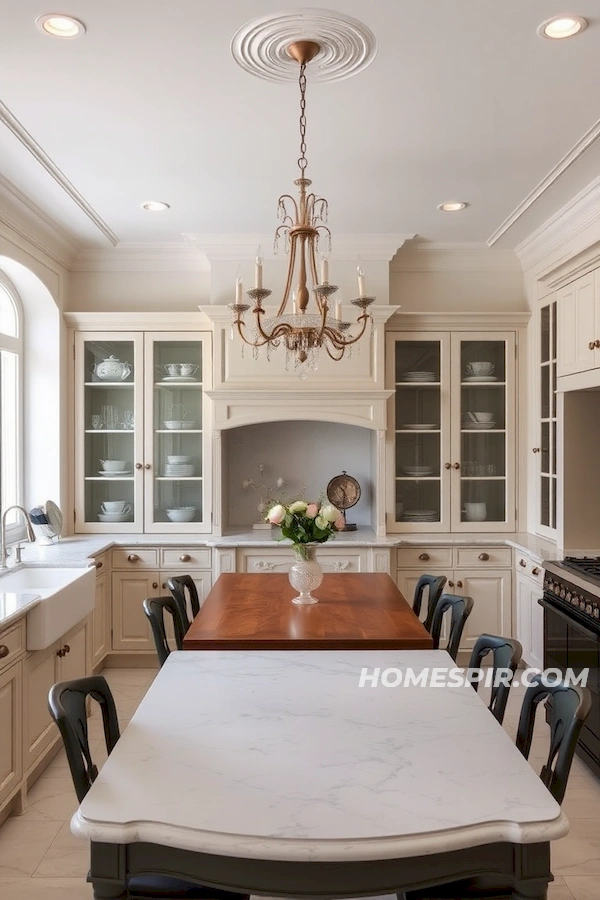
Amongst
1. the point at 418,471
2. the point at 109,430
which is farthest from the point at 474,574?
the point at 109,430

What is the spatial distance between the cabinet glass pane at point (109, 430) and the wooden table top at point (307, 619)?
1.43 meters

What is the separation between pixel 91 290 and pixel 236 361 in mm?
1226

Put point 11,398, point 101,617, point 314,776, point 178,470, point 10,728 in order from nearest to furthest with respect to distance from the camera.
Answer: point 314,776, point 10,728, point 101,617, point 11,398, point 178,470

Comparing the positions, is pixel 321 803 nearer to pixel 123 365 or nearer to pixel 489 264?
pixel 123 365

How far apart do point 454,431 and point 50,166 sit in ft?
9.58

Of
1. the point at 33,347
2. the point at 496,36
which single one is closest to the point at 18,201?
the point at 33,347

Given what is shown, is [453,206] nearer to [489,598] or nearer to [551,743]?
[489,598]

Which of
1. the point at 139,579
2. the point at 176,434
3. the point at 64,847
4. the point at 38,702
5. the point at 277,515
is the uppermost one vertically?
the point at 176,434

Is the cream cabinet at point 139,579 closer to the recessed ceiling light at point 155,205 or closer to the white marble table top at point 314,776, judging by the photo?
the recessed ceiling light at point 155,205

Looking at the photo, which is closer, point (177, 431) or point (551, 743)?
point (551, 743)

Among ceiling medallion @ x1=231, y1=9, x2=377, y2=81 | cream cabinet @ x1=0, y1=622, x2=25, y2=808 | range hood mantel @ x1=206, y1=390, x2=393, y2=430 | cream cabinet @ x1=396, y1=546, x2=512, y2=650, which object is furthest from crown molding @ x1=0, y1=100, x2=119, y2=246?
cream cabinet @ x1=396, y1=546, x2=512, y2=650

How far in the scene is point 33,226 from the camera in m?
4.14

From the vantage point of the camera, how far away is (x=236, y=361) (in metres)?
4.57

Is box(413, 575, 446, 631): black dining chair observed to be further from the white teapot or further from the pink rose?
the white teapot
